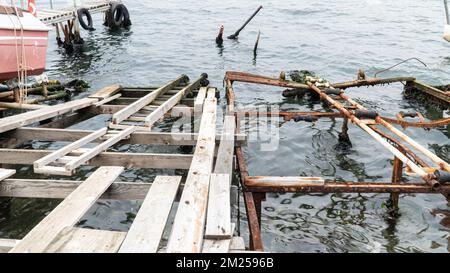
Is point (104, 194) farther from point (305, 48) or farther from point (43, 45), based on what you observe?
point (305, 48)

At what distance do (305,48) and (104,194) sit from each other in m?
23.0

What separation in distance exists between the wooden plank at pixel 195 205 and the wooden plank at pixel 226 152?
15 centimetres

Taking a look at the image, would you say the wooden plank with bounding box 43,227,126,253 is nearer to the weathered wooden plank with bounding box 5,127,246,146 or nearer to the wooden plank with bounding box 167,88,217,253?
the wooden plank with bounding box 167,88,217,253

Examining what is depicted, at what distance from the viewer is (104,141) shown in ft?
21.1

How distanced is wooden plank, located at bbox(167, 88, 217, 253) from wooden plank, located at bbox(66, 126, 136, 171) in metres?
1.28

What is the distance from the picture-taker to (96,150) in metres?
5.75

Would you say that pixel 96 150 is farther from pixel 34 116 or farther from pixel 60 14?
pixel 60 14

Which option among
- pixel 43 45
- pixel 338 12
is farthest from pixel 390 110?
pixel 338 12

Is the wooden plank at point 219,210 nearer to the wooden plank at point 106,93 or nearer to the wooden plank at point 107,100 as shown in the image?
the wooden plank at point 107,100

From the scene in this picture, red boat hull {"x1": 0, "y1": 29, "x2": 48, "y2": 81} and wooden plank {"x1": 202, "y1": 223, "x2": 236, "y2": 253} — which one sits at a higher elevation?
red boat hull {"x1": 0, "y1": 29, "x2": 48, "y2": 81}

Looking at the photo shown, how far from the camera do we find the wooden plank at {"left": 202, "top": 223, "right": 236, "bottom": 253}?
3.67 m

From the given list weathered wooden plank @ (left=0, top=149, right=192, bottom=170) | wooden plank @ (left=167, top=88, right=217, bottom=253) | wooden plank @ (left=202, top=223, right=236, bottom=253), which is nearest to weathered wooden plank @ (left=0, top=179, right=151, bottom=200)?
wooden plank @ (left=167, top=88, right=217, bottom=253)

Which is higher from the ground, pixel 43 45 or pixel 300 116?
pixel 43 45

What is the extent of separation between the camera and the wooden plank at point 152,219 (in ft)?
11.9
